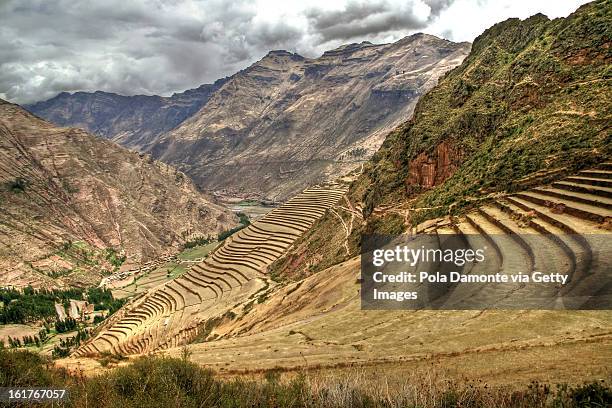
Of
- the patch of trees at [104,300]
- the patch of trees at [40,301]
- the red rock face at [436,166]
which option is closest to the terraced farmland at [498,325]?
the red rock face at [436,166]

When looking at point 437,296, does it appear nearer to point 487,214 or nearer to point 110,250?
point 487,214

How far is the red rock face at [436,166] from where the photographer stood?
53.6 meters

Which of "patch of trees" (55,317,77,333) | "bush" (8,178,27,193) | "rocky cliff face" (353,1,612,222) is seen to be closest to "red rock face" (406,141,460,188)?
"rocky cliff face" (353,1,612,222)

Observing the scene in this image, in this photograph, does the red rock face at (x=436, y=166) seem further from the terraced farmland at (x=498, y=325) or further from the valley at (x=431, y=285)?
the terraced farmland at (x=498, y=325)

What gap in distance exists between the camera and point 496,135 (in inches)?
1898

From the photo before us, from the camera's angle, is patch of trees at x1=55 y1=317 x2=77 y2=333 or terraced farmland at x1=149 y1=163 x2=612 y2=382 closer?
terraced farmland at x1=149 y1=163 x2=612 y2=382

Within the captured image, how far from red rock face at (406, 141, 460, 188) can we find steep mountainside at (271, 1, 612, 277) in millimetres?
138

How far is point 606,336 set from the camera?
45.1 ft

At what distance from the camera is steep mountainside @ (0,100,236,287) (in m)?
135

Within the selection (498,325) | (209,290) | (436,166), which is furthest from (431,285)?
(209,290)

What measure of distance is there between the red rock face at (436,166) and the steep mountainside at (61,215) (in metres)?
125

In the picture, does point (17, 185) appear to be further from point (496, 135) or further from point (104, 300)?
point (496, 135)

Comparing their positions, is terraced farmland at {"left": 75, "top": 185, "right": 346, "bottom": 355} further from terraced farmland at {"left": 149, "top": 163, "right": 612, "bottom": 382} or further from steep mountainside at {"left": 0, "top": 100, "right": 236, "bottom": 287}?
steep mountainside at {"left": 0, "top": 100, "right": 236, "bottom": 287}

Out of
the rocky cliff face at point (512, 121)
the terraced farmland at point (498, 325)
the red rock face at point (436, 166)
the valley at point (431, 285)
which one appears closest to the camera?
the valley at point (431, 285)
